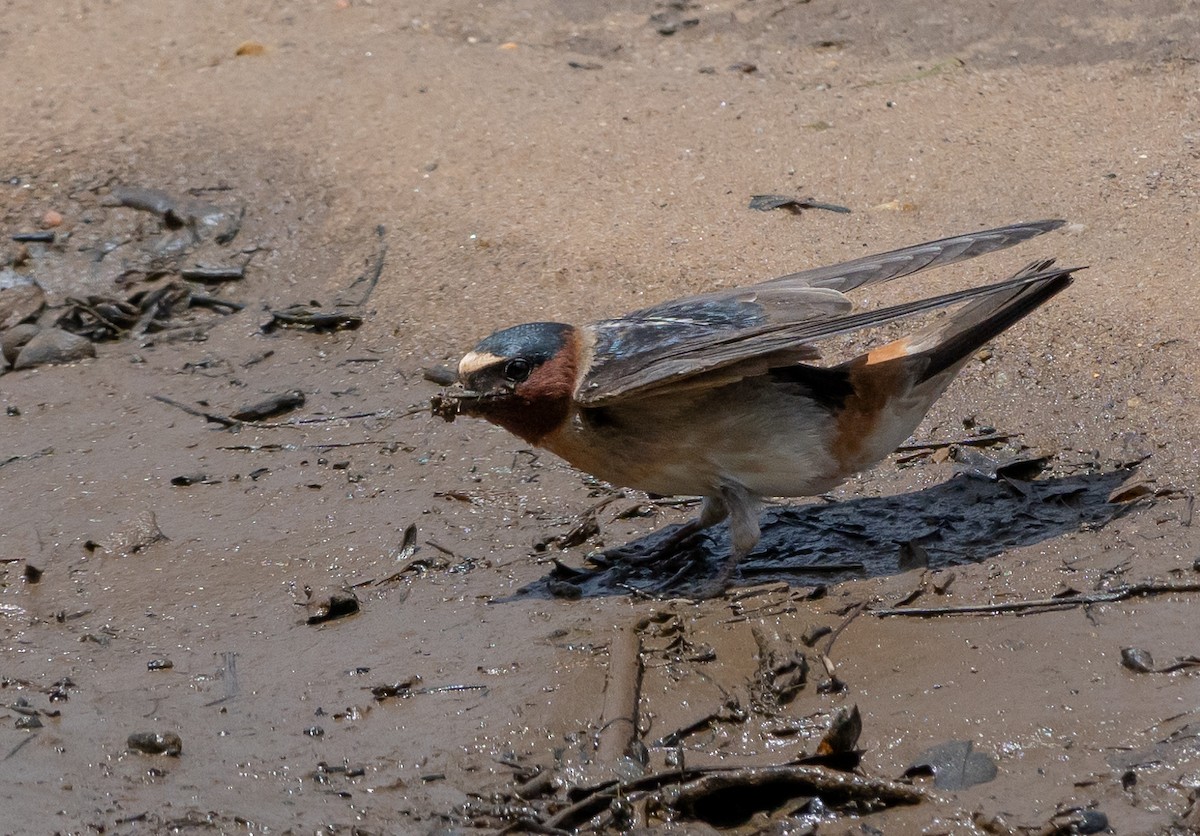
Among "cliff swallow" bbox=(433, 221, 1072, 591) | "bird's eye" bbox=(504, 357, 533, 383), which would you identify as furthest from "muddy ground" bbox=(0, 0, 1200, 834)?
"bird's eye" bbox=(504, 357, 533, 383)

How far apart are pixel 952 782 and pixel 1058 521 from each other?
172 cm

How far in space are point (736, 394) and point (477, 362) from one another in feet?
3.31

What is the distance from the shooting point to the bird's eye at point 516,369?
226 inches

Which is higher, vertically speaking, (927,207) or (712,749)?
(927,207)

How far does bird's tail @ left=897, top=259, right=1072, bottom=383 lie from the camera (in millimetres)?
5867

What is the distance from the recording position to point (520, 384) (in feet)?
18.9

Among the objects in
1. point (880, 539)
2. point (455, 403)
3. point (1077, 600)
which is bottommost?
point (880, 539)

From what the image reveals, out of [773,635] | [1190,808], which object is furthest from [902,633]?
[1190,808]

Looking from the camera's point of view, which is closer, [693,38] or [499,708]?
[499,708]

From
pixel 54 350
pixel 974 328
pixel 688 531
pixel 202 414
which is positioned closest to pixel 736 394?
pixel 688 531

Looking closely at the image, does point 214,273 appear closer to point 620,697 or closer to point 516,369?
point 516,369

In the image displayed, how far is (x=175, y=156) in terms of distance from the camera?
912 centimetres

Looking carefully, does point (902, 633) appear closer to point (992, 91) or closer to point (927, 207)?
point (927, 207)

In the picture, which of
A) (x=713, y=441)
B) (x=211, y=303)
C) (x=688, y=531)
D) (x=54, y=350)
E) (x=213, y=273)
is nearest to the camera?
(x=713, y=441)
